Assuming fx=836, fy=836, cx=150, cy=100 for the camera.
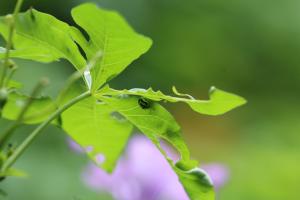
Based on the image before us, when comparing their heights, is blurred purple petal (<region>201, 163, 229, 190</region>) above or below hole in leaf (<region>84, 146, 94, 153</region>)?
below

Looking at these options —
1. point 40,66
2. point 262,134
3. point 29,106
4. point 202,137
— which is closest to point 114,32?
point 29,106

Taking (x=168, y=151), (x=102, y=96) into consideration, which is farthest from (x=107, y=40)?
(x=168, y=151)

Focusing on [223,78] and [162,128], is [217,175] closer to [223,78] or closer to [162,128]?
[162,128]

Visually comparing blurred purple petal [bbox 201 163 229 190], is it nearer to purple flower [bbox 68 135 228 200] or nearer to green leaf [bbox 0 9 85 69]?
purple flower [bbox 68 135 228 200]

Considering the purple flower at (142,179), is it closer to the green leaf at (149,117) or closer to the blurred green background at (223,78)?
the blurred green background at (223,78)

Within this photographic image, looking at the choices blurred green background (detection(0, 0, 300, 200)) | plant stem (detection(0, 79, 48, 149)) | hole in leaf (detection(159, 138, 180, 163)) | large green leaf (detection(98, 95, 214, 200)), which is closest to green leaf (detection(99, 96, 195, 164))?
large green leaf (detection(98, 95, 214, 200))

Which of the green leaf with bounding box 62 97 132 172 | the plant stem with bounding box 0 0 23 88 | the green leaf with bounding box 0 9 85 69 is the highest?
the plant stem with bounding box 0 0 23 88
